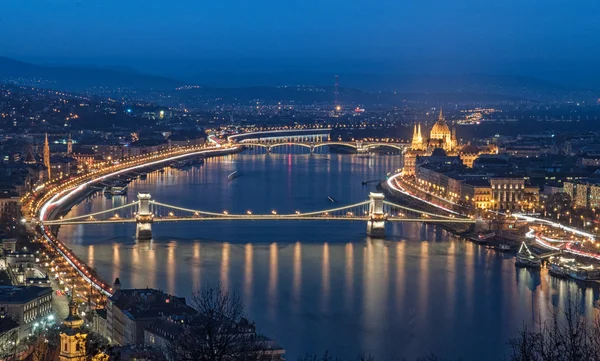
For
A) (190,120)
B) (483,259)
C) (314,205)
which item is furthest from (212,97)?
(483,259)

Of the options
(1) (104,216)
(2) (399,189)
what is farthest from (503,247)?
(2) (399,189)

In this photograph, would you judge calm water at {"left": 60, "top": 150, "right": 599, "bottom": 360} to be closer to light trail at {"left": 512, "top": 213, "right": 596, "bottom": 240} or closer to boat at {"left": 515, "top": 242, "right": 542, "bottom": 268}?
boat at {"left": 515, "top": 242, "right": 542, "bottom": 268}

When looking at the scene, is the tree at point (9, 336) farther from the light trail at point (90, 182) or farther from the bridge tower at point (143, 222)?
the light trail at point (90, 182)

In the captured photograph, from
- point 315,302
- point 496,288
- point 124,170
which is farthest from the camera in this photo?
point 124,170

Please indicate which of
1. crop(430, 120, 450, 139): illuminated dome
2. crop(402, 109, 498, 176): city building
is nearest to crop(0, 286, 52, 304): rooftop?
crop(402, 109, 498, 176): city building

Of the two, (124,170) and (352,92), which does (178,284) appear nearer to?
(124,170)

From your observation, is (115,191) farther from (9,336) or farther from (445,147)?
(9,336)
